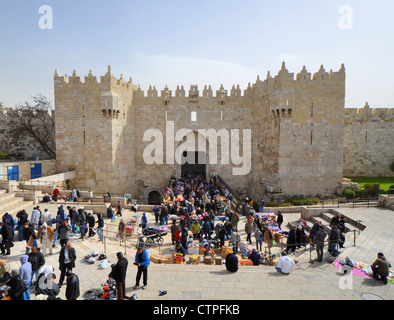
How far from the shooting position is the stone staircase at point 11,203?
14.1 meters

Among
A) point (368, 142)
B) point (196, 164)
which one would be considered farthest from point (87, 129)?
point (368, 142)

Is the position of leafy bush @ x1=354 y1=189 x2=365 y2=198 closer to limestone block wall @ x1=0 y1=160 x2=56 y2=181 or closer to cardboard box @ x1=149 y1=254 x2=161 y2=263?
cardboard box @ x1=149 y1=254 x2=161 y2=263

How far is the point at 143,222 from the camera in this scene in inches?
527

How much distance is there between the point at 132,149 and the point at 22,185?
1022 centimetres

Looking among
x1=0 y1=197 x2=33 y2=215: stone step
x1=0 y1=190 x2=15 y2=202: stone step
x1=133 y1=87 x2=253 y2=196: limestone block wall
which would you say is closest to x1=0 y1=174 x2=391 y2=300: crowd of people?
x1=0 y1=197 x2=33 y2=215: stone step

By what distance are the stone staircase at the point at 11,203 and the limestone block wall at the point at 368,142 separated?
98.2 ft

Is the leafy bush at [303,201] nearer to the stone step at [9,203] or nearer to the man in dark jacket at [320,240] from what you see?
the man in dark jacket at [320,240]

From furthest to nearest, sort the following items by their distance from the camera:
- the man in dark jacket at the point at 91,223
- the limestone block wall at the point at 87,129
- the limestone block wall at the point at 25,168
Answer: the limestone block wall at the point at 87,129 → the limestone block wall at the point at 25,168 → the man in dark jacket at the point at 91,223

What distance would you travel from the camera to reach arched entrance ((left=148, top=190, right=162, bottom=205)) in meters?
27.7

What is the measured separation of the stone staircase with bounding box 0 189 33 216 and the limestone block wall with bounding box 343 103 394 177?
98.2 feet

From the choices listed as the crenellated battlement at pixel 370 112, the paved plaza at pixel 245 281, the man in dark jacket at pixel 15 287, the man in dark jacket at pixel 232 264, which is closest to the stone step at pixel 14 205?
the paved plaza at pixel 245 281

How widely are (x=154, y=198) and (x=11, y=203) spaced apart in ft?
48.2
